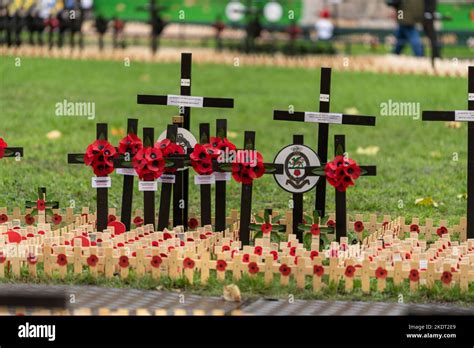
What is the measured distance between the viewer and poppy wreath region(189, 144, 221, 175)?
8.71m

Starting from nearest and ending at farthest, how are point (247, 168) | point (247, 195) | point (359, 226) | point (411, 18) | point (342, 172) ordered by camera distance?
point (342, 172) → point (247, 168) → point (247, 195) → point (359, 226) → point (411, 18)

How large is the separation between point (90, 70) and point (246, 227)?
15.1m

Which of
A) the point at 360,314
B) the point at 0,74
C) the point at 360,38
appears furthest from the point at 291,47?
the point at 360,314

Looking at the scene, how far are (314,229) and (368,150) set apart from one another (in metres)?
5.94

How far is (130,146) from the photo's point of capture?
8.86 metres

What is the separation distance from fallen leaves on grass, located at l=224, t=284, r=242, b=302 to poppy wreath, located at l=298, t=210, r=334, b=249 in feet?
3.72

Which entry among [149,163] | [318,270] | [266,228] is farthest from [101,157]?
[318,270]

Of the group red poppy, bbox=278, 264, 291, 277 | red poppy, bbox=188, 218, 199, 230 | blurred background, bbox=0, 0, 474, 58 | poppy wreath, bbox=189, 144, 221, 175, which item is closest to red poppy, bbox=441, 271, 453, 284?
red poppy, bbox=278, 264, 291, 277

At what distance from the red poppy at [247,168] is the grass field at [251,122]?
6.40 ft

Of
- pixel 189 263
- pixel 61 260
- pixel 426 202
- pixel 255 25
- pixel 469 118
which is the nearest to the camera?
pixel 189 263

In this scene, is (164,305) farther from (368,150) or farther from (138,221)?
(368,150)

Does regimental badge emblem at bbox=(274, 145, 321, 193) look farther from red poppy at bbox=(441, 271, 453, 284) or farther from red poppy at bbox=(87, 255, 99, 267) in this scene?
red poppy at bbox=(87, 255, 99, 267)

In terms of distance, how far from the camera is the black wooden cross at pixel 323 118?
8.75 meters

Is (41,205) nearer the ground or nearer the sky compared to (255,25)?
nearer the ground
